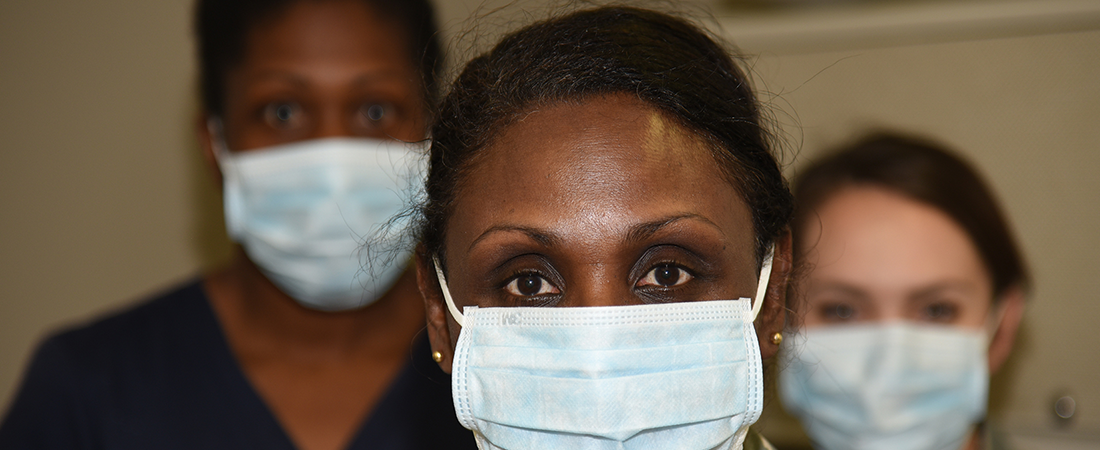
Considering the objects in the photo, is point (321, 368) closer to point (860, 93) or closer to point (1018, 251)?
point (860, 93)

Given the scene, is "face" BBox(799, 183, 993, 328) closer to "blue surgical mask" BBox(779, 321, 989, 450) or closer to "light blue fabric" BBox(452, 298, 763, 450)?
"blue surgical mask" BBox(779, 321, 989, 450)

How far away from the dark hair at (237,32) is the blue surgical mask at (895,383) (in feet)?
3.61

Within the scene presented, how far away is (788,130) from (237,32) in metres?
1.44

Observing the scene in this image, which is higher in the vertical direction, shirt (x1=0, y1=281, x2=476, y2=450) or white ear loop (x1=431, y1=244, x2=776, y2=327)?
white ear loop (x1=431, y1=244, x2=776, y2=327)

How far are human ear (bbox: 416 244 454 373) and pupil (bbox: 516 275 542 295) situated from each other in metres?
0.16

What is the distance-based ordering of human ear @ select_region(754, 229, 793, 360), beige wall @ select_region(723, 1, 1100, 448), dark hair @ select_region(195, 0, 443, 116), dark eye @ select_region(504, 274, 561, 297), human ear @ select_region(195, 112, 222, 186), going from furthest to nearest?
Answer: beige wall @ select_region(723, 1, 1100, 448)
human ear @ select_region(195, 112, 222, 186)
dark hair @ select_region(195, 0, 443, 116)
human ear @ select_region(754, 229, 793, 360)
dark eye @ select_region(504, 274, 561, 297)

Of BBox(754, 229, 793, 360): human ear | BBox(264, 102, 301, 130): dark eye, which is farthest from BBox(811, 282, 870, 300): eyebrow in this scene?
BBox(264, 102, 301, 130): dark eye

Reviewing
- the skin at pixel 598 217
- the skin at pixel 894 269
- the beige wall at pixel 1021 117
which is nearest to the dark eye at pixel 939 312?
the skin at pixel 894 269

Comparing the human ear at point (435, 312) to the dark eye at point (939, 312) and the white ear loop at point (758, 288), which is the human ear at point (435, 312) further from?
the dark eye at point (939, 312)

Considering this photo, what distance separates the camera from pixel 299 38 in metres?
1.84

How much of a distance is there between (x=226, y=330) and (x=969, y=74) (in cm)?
204

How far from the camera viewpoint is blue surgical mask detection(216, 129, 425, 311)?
1.82 m

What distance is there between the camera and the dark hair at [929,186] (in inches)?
78.3

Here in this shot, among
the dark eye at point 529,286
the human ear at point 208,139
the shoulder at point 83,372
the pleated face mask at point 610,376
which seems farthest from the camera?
the human ear at point 208,139
